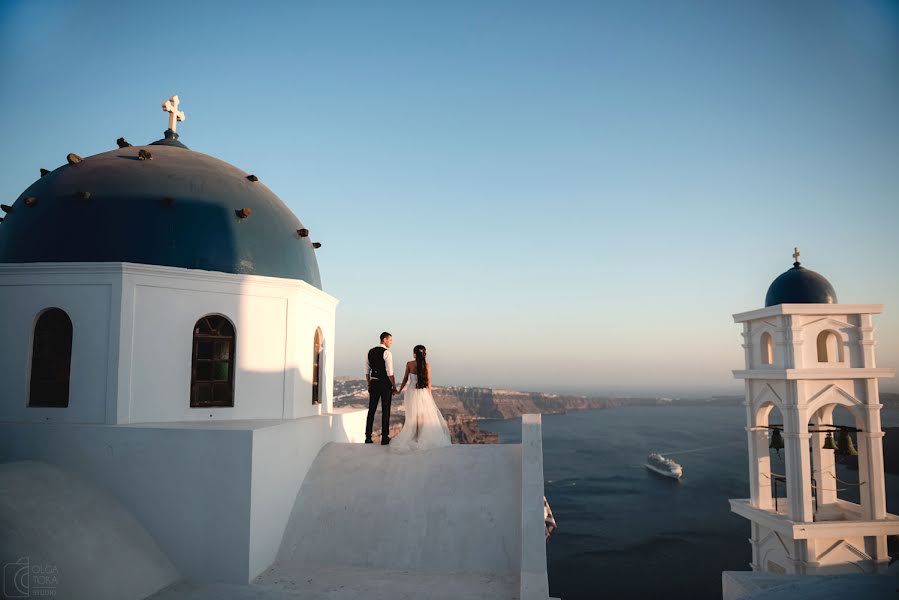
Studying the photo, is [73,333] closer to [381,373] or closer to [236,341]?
[236,341]

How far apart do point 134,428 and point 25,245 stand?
343 cm

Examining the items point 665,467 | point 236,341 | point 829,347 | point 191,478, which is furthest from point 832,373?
point 665,467

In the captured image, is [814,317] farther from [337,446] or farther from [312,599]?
[312,599]

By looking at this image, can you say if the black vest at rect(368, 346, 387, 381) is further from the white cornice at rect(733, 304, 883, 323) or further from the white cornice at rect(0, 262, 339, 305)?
the white cornice at rect(733, 304, 883, 323)

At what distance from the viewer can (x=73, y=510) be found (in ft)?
21.6

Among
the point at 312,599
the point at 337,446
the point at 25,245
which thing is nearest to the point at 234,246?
the point at 25,245

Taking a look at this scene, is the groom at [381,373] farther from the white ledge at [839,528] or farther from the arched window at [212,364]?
the white ledge at [839,528]

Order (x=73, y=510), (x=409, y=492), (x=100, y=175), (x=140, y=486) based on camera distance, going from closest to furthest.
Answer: (x=73, y=510) < (x=140, y=486) < (x=409, y=492) < (x=100, y=175)

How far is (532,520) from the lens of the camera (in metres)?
6.74

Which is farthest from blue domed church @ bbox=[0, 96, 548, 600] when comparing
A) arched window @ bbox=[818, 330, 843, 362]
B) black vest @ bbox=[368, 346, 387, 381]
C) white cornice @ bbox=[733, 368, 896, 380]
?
arched window @ bbox=[818, 330, 843, 362]

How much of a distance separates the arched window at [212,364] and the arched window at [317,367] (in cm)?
168

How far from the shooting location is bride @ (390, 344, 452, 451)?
28.2 feet

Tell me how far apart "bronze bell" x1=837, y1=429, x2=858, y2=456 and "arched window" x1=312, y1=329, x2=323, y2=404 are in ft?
36.1

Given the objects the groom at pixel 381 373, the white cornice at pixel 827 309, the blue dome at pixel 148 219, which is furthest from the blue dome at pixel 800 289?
the blue dome at pixel 148 219
